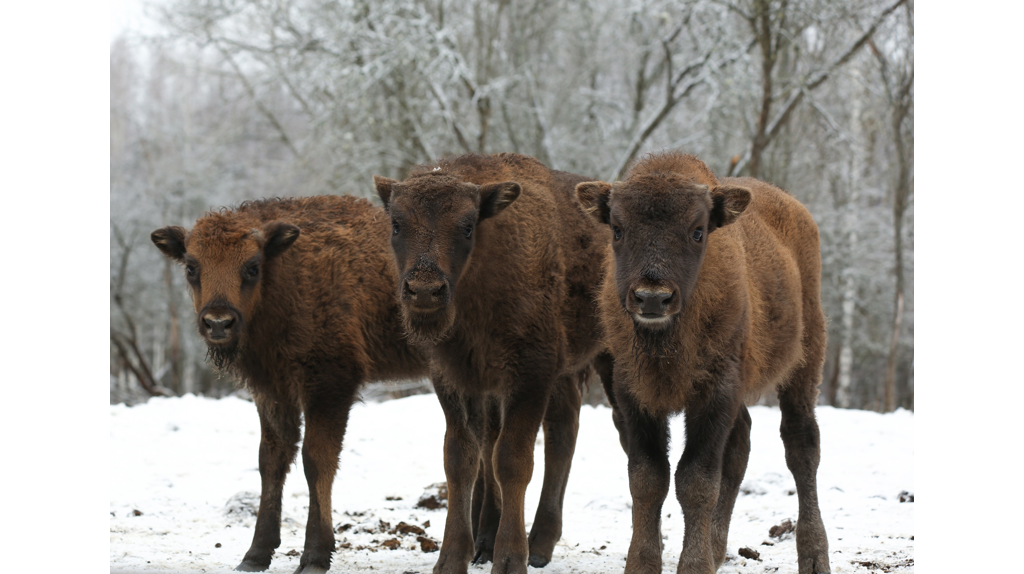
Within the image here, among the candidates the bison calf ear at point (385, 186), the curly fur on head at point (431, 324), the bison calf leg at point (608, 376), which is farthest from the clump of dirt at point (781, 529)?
the bison calf ear at point (385, 186)

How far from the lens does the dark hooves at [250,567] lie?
715 centimetres

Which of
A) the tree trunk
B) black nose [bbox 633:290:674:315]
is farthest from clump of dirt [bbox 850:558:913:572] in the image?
the tree trunk

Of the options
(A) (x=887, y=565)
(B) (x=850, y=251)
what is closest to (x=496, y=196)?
(A) (x=887, y=565)

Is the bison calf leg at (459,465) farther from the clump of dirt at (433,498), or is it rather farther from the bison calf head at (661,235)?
the clump of dirt at (433,498)

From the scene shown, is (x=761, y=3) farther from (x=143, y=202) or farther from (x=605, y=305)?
(x=143, y=202)

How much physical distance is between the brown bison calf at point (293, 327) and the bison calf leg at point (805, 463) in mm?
3081

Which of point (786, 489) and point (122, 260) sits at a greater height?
point (122, 260)

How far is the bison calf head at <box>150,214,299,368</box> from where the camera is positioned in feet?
22.7

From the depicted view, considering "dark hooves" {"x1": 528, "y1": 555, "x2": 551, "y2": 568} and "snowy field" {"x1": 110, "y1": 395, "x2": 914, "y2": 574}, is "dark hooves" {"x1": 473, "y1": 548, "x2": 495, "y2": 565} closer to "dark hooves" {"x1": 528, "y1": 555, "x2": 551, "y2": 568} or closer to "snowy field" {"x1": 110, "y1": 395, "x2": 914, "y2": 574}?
"snowy field" {"x1": 110, "y1": 395, "x2": 914, "y2": 574}

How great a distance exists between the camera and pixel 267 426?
25.2 ft

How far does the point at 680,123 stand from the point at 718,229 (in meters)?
14.7

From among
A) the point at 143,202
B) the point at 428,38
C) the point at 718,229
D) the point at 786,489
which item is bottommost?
the point at 786,489

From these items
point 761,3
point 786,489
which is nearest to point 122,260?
point 761,3

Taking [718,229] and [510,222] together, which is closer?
[718,229]
